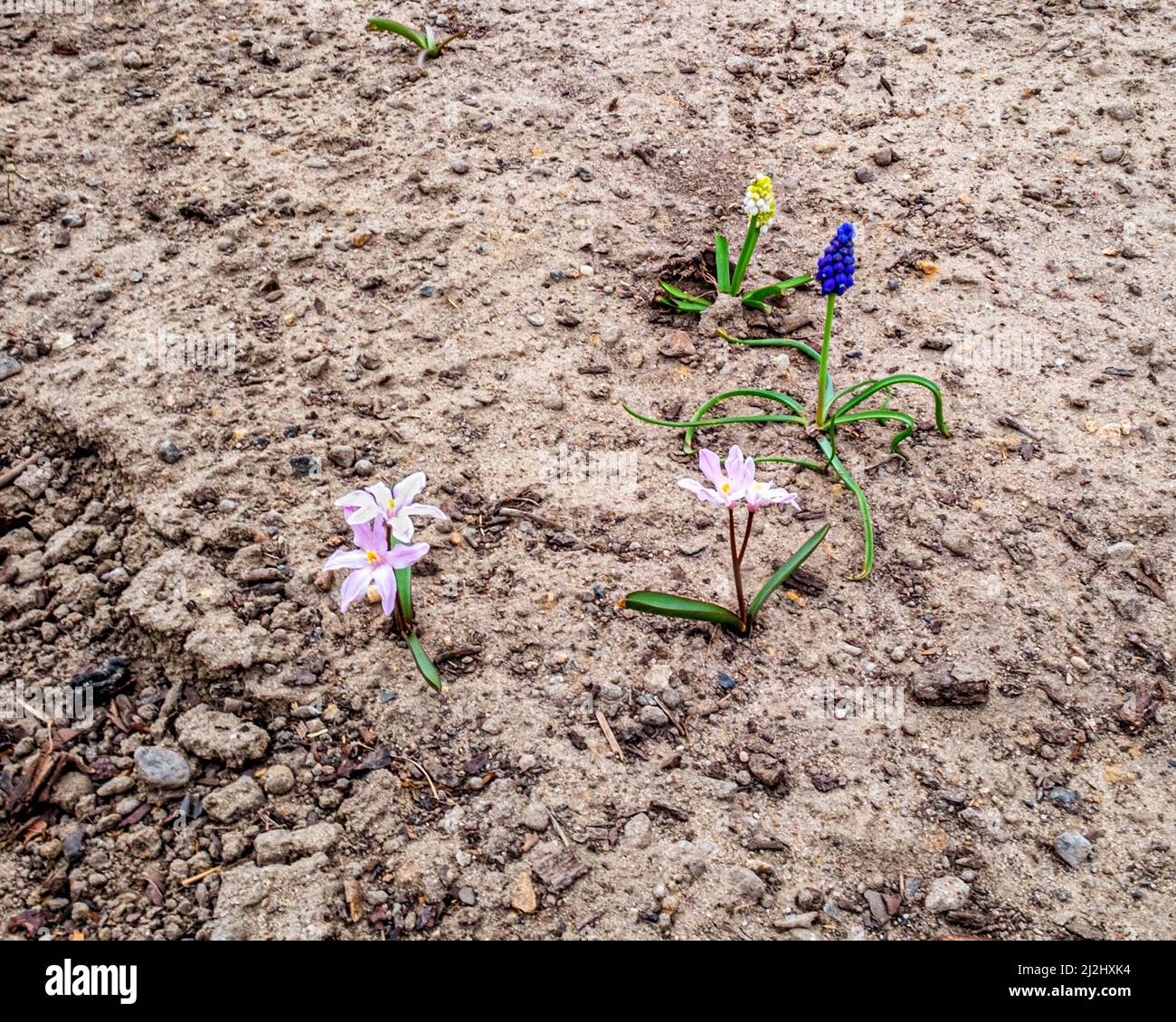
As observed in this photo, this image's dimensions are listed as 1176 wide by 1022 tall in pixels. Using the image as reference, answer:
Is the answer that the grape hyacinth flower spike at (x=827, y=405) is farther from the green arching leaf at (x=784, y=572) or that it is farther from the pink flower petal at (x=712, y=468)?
the pink flower petal at (x=712, y=468)

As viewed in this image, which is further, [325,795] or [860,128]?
[860,128]

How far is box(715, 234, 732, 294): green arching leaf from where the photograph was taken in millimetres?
3605

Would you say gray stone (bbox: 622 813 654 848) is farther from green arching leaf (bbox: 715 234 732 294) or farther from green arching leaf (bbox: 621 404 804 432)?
green arching leaf (bbox: 715 234 732 294)

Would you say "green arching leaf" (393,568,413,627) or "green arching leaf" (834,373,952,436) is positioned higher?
"green arching leaf" (834,373,952,436)

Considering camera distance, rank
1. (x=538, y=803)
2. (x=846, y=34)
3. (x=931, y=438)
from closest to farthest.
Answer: (x=538, y=803) < (x=931, y=438) < (x=846, y=34)

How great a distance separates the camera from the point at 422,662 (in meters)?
2.57

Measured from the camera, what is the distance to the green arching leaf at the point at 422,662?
254 centimetres

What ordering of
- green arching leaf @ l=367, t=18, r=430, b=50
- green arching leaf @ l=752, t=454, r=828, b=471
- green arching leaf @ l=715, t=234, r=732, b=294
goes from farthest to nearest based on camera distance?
1. green arching leaf @ l=367, t=18, r=430, b=50
2. green arching leaf @ l=715, t=234, r=732, b=294
3. green arching leaf @ l=752, t=454, r=828, b=471

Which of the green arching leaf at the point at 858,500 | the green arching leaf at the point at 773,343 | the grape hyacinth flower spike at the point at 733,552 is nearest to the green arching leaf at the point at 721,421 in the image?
the green arching leaf at the point at 858,500

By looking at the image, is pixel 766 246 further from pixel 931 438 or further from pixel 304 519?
pixel 304 519

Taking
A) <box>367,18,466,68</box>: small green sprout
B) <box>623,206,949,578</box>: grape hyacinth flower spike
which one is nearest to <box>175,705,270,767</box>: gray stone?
<box>623,206,949,578</box>: grape hyacinth flower spike

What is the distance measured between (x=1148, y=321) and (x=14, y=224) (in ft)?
15.4

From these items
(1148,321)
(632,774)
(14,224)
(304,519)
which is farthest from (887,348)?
(14,224)

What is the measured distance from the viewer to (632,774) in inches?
95.8
